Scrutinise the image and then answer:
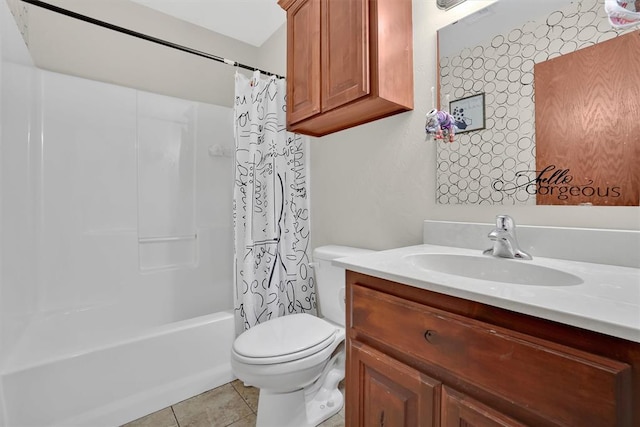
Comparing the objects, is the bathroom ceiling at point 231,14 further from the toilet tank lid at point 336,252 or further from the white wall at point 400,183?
the toilet tank lid at point 336,252

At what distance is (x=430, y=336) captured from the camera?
25.9 inches

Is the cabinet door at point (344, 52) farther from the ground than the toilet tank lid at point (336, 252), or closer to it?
farther from the ground

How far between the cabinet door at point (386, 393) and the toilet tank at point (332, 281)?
1.76 feet

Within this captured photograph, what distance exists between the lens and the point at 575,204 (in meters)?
0.87

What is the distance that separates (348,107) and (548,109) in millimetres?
728

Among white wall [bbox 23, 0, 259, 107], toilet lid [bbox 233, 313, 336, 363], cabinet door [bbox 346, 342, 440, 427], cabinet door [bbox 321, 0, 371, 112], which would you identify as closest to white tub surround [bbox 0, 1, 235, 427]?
white wall [bbox 23, 0, 259, 107]

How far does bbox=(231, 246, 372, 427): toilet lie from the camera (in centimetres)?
105

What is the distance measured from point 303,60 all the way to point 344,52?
0.31 meters

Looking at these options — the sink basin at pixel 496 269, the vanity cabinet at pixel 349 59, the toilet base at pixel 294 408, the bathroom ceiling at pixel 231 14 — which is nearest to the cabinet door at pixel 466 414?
the sink basin at pixel 496 269

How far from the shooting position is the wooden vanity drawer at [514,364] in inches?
17.2

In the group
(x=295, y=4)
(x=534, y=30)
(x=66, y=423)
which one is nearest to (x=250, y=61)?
(x=295, y=4)

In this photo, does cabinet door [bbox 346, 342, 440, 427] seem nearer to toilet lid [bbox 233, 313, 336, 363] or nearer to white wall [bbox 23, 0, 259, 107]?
toilet lid [bbox 233, 313, 336, 363]

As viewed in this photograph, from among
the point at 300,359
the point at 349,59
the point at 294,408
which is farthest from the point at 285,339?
the point at 349,59

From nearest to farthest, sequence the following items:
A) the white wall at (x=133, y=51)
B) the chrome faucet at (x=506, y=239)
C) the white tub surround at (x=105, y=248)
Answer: the chrome faucet at (x=506, y=239), the white tub surround at (x=105, y=248), the white wall at (x=133, y=51)
